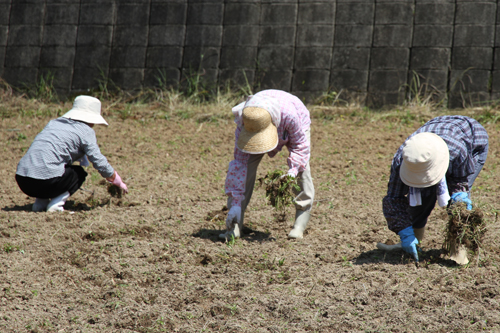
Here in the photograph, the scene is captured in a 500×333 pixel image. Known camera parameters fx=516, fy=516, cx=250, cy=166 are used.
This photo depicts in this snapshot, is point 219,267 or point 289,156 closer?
point 219,267

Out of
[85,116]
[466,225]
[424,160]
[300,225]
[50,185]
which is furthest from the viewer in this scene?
[85,116]

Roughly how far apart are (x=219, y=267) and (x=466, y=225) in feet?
5.00

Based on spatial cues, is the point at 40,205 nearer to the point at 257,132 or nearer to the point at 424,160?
the point at 257,132

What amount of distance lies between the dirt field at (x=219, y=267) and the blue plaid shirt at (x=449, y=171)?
33cm

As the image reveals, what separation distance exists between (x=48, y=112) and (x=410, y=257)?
18.0 feet

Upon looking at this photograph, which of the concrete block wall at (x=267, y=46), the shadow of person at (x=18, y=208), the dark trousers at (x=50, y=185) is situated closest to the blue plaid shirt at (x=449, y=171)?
the dark trousers at (x=50, y=185)

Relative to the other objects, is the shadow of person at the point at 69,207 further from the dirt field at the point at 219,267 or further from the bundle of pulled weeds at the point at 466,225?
the bundle of pulled weeds at the point at 466,225

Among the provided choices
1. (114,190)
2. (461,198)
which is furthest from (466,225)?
(114,190)

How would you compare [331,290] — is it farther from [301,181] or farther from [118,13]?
[118,13]

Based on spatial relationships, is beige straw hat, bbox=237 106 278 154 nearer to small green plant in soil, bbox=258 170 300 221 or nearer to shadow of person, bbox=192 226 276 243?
small green plant in soil, bbox=258 170 300 221

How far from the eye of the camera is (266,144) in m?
3.36

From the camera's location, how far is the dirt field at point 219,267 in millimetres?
2715

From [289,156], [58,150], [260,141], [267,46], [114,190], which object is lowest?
[114,190]

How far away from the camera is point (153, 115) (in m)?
7.04
